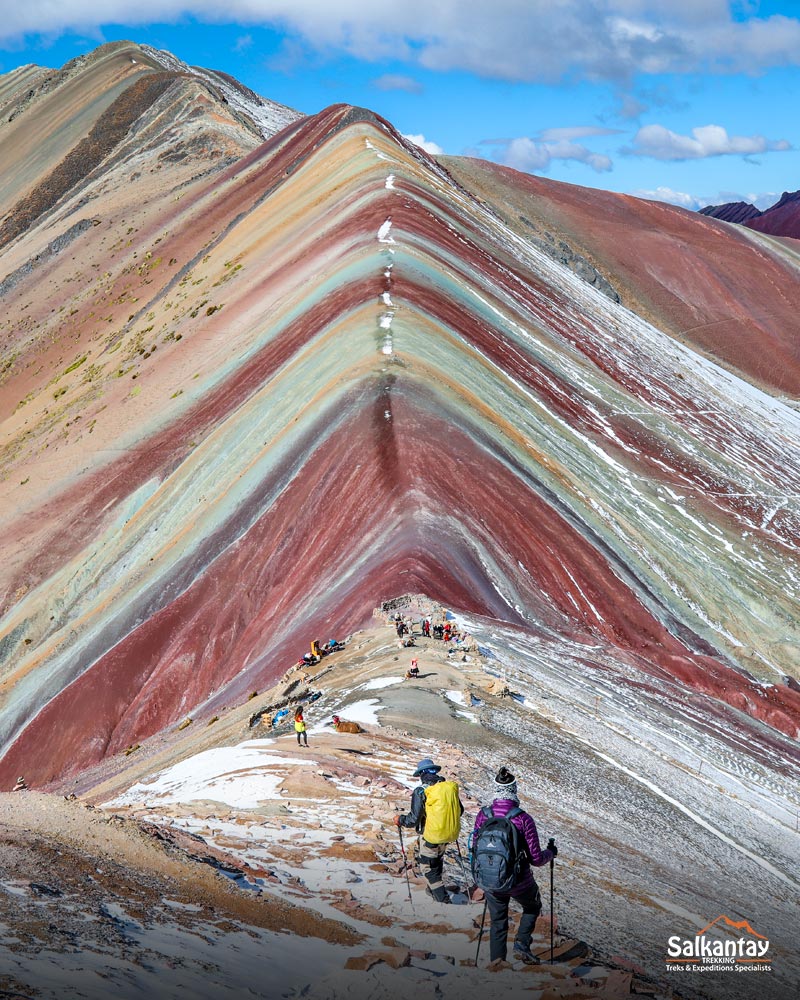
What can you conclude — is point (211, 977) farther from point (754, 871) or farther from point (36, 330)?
point (36, 330)

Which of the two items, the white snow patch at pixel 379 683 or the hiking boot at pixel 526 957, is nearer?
the hiking boot at pixel 526 957

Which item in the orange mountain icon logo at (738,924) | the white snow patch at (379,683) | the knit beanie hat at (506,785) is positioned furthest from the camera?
the white snow patch at (379,683)

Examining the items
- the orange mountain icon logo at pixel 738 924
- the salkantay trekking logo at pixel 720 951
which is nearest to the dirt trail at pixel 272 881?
the salkantay trekking logo at pixel 720 951

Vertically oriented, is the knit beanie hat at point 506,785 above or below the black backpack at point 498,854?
above

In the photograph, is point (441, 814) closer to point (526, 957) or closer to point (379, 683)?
point (526, 957)

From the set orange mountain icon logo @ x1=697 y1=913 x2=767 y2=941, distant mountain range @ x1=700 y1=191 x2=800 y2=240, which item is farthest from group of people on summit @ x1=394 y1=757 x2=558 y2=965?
distant mountain range @ x1=700 y1=191 x2=800 y2=240

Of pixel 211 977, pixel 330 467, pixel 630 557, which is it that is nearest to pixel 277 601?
pixel 330 467

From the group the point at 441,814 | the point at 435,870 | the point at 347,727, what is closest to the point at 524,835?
the point at 441,814

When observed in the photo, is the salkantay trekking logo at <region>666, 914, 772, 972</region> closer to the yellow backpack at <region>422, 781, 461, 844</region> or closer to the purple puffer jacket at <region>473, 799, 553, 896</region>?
the purple puffer jacket at <region>473, 799, 553, 896</region>

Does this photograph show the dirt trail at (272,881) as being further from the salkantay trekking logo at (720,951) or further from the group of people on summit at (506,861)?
the salkantay trekking logo at (720,951)
